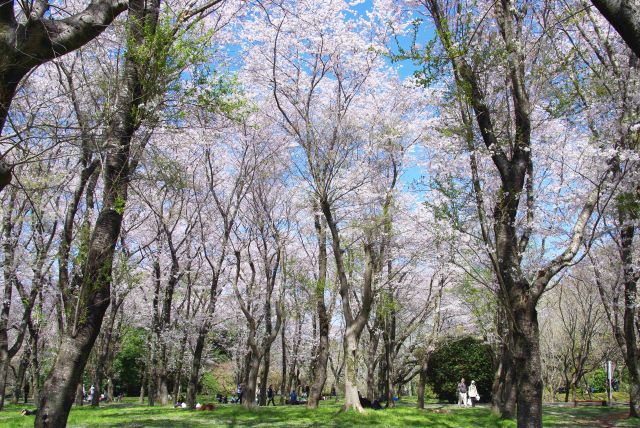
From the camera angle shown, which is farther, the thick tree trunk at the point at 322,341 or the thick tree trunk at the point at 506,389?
the thick tree trunk at the point at 322,341

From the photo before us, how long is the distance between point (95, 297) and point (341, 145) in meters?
12.1

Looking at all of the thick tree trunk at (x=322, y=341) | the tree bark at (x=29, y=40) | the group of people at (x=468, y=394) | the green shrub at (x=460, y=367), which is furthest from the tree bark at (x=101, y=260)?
the green shrub at (x=460, y=367)

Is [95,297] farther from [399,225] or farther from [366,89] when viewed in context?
[399,225]

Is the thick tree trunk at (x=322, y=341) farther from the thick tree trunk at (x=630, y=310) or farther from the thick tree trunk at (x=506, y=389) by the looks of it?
the thick tree trunk at (x=630, y=310)

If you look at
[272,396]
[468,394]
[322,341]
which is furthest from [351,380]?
[272,396]

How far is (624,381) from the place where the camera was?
38.5 meters

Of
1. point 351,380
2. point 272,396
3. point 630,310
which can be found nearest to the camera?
point 351,380

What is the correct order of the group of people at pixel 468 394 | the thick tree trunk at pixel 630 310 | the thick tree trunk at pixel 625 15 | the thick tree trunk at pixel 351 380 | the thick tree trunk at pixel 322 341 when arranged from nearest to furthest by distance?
1. the thick tree trunk at pixel 625 15
2. the thick tree trunk at pixel 630 310
3. the thick tree trunk at pixel 351 380
4. the thick tree trunk at pixel 322 341
5. the group of people at pixel 468 394

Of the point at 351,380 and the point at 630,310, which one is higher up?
the point at 630,310

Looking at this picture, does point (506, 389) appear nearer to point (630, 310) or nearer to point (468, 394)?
point (630, 310)

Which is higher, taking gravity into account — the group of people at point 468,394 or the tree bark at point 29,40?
the tree bark at point 29,40

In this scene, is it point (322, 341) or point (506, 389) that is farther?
point (322, 341)

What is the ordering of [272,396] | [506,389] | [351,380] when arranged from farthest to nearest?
[272,396], [506,389], [351,380]

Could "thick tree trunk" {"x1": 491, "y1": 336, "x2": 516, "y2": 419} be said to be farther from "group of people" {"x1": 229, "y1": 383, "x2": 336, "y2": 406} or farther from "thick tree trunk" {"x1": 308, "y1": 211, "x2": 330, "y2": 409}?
"group of people" {"x1": 229, "y1": 383, "x2": 336, "y2": 406}
